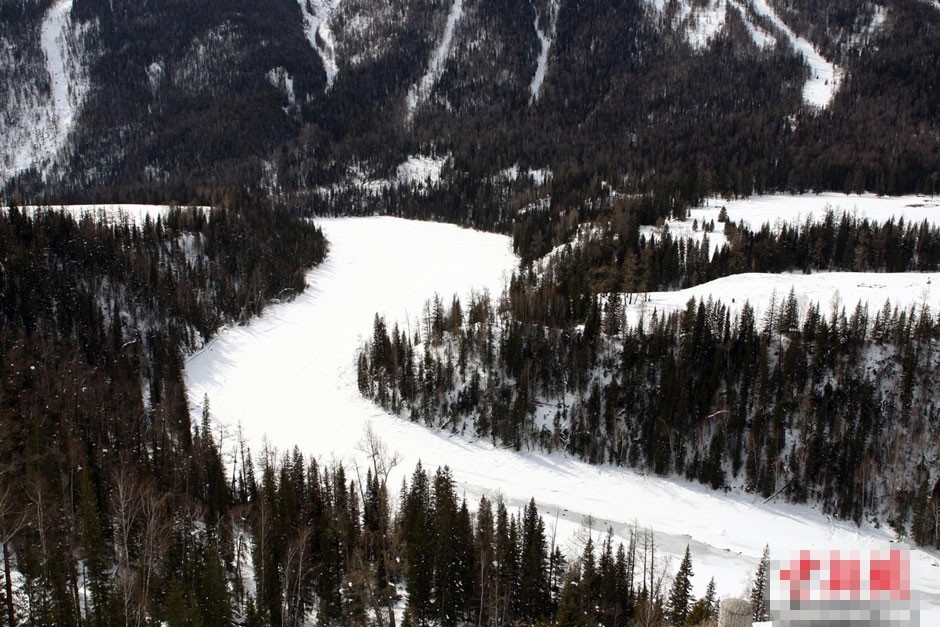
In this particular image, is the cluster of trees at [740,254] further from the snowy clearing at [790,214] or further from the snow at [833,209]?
the snow at [833,209]

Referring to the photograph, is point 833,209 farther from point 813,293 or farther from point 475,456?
point 475,456

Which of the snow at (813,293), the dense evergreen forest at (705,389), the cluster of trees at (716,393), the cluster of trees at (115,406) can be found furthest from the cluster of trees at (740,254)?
the cluster of trees at (115,406)

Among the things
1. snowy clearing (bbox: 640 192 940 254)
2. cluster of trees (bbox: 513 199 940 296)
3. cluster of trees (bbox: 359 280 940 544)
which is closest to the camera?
cluster of trees (bbox: 359 280 940 544)

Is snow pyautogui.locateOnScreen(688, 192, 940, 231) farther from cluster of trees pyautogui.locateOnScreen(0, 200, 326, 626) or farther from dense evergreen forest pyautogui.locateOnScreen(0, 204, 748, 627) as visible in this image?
cluster of trees pyautogui.locateOnScreen(0, 200, 326, 626)

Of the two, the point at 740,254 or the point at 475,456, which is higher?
the point at 740,254

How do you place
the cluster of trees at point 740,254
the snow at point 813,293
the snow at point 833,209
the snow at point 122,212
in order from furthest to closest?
the snow at point 122,212 < the snow at point 833,209 < the cluster of trees at point 740,254 < the snow at point 813,293

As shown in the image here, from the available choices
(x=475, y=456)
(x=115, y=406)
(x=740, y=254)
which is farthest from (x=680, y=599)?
(x=740, y=254)

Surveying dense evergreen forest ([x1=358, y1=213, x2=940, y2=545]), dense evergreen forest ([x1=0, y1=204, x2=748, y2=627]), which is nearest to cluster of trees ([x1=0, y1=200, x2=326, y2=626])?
dense evergreen forest ([x1=0, y1=204, x2=748, y2=627])
